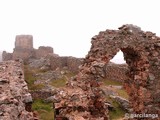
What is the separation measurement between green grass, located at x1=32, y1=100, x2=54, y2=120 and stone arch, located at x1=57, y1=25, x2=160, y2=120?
601cm

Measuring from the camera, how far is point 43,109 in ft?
70.4

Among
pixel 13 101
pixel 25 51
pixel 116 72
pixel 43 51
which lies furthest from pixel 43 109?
pixel 25 51

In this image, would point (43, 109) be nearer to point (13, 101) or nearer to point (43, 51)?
point (13, 101)

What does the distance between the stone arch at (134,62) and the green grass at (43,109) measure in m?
6.01

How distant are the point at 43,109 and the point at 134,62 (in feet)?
26.2

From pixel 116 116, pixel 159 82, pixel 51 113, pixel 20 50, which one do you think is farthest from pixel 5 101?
Answer: pixel 20 50

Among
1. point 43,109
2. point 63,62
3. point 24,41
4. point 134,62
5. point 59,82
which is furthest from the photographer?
point 24,41

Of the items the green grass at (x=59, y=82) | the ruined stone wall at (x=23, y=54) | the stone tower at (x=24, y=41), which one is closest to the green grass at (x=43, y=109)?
the green grass at (x=59, y=82)

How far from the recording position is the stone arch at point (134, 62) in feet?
45.9

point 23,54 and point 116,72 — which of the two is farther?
point 23,54

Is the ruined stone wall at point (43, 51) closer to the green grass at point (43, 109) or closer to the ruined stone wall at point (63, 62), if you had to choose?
the ruined stone wall at point (63, 62)

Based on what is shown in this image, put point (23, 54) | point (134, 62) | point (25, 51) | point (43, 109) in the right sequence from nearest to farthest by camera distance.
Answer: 1. point (134, 62)
2. point (43, 109)
3. point (25, 51)
4. point (23, 54)

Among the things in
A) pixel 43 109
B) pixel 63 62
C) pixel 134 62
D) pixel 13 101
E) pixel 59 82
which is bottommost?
pixel 43 109

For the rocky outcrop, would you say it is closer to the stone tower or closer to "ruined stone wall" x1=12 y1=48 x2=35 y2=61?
"ruined stone wall" x1=12 y1=48 x2=35 y2=61
